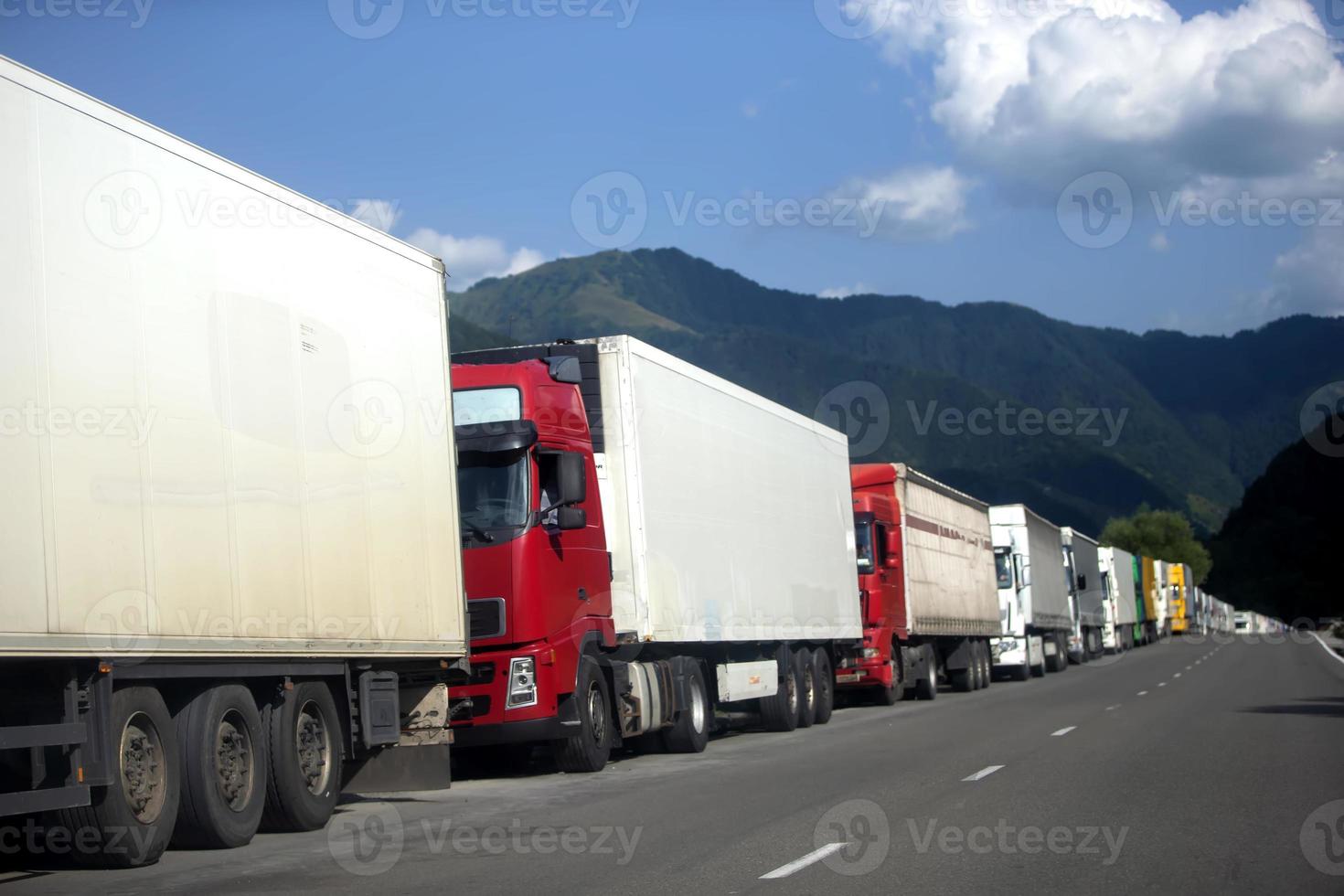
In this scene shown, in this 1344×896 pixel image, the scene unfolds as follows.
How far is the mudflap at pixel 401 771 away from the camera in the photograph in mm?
12203

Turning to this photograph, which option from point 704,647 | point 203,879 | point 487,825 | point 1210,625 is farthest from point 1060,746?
point 1210,625

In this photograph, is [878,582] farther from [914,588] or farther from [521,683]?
[521,683]

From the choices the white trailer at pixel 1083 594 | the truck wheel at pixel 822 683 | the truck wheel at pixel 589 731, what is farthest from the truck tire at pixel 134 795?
the white trailer at pixel 1083 594

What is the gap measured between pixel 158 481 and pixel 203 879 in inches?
87.1

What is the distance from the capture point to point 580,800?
41.9 ft

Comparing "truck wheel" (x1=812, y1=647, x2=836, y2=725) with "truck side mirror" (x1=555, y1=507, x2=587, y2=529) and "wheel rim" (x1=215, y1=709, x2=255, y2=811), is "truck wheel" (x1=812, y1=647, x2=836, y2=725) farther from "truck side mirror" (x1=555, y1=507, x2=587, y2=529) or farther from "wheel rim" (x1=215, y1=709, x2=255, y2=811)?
"wheel rim" (x1=215, y1=709, x2=255, y2=811)

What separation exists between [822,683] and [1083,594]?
29.5m

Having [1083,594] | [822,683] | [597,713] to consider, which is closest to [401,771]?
[597,713]

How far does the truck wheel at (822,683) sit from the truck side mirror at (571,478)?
→ 32.5 ft

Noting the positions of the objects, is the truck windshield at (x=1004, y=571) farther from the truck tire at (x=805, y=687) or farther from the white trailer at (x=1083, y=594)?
the truck tire at (x=805, y=687)

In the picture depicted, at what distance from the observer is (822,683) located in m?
23.2

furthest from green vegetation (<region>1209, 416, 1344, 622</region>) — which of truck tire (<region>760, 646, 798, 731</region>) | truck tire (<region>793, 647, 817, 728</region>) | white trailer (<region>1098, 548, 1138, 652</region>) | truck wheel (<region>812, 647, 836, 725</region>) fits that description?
truck tire (<region>760, 646, 798, 731</region>)

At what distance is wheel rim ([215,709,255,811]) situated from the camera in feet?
32.0

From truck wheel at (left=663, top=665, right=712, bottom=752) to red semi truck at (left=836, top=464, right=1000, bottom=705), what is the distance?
8422 millimetres
